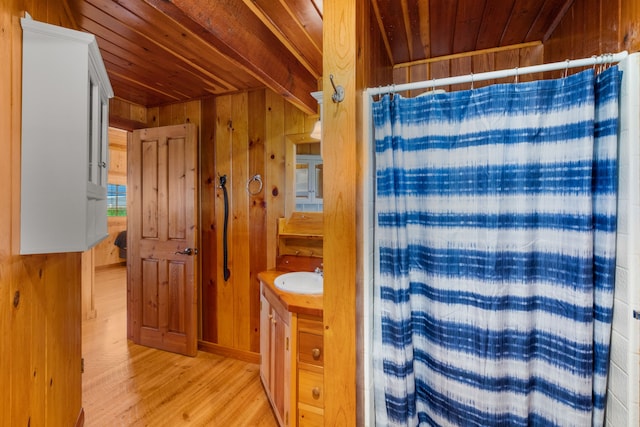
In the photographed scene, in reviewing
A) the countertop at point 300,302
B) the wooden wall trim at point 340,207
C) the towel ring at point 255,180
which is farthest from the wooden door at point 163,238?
the wooden wall trim at point 340,207

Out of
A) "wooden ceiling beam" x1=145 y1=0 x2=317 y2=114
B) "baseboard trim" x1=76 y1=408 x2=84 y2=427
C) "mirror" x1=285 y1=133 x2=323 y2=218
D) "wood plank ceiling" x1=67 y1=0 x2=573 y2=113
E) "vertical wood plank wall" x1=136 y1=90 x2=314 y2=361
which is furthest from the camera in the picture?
"vertical wood plank wall" x1=136 y1=90 x2=314 y2=361

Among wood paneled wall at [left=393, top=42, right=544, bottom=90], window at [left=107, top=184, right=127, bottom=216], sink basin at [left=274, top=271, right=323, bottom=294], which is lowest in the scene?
sink basin at [left=274, top=271, right=323, bottom=294]

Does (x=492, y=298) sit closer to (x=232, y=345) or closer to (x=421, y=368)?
(x=421, y=368)

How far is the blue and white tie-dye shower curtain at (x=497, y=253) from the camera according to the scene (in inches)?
41.1

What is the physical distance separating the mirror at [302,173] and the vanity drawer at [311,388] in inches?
48.3

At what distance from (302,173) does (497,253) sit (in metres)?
1.69

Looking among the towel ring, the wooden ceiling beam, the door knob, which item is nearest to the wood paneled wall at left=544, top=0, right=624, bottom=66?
the wooden ceiling beam

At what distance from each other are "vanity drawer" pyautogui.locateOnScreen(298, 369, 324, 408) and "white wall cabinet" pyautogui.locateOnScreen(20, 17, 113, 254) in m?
1.18

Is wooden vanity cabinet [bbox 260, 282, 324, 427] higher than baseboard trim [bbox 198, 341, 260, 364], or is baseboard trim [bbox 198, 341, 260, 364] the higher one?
wooden vanity cabinet [bbox 260, 282, 324, 427]

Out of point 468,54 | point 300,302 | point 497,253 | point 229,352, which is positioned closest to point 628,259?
point 497,253

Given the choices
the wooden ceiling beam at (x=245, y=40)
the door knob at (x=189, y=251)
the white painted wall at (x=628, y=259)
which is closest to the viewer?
the white painted wall at (x=628, y=259)

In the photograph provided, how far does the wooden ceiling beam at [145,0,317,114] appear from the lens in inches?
51.9

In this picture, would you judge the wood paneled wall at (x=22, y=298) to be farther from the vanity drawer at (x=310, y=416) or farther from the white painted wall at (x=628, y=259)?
the white painted wall at (x=628, y=259)

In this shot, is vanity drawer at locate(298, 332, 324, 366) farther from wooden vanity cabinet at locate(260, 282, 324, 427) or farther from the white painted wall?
the white painted wall
